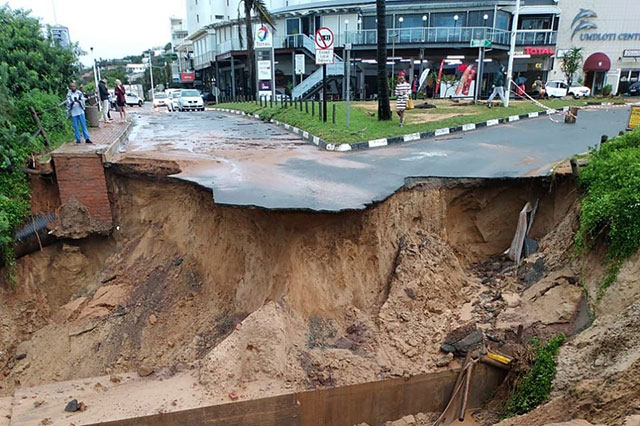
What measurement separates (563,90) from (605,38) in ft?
22.2

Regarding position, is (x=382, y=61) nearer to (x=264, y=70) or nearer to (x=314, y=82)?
(x=264, y=70)

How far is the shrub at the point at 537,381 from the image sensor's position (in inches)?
208

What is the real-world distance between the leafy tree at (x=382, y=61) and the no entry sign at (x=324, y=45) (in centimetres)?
189

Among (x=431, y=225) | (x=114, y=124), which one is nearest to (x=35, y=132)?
(x=114, y=124)

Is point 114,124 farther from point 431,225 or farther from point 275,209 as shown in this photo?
point 431,225

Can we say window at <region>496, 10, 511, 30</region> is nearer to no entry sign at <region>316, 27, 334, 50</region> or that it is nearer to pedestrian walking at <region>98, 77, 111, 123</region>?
no entry sign at <region>316, 27, 334, 50</region>

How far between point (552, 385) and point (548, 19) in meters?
37.3

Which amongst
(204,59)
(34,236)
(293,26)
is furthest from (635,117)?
(204,59)

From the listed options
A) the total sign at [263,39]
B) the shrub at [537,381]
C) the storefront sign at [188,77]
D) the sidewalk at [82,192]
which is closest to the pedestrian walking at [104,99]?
the sidewalk at [82,192]

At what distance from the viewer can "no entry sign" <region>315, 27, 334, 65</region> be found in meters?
12.9

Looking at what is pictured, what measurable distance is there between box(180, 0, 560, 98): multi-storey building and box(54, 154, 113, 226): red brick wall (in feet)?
71.5

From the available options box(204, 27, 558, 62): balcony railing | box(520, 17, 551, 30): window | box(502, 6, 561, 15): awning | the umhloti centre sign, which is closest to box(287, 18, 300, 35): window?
box(204, 27, 558, 62): balcony railing

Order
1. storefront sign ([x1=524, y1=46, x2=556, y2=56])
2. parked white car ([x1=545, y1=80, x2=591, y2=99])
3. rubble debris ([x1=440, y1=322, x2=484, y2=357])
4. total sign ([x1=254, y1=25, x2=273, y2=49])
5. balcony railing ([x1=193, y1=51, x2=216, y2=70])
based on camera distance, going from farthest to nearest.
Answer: balcony railing ([x1=193, y1=51, x2=216, y2=70])
storefront sign ([x1=524, y1=46, x2=556, y2=56])
parked white car ([x1=545, y1=80, x2=591, y2=99])
total sign ([x1=254, y1=25, x2=273, y2=49])
rubble debris ([x1=440, y1=322, x2=484, y2=357])

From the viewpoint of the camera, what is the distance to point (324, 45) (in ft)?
42.8
